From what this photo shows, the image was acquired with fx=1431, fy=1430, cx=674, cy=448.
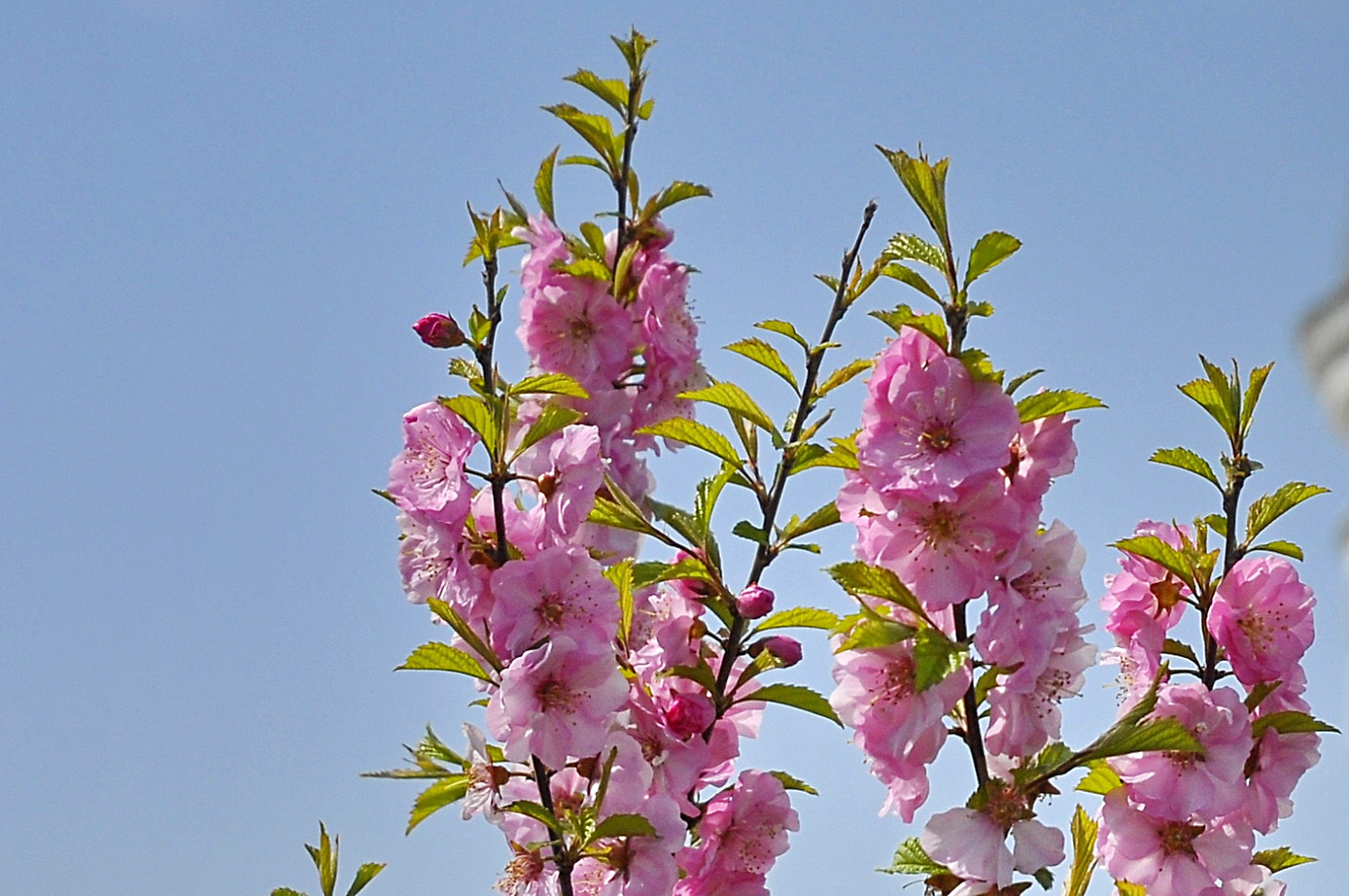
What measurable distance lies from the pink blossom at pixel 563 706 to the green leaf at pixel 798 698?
177 millimetres

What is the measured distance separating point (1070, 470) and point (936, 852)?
1.19 ft

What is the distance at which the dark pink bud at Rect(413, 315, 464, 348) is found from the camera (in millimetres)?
1418

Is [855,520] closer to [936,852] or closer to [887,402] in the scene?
[887,402]

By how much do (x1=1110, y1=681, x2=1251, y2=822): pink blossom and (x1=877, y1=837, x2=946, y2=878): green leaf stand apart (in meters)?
0.22

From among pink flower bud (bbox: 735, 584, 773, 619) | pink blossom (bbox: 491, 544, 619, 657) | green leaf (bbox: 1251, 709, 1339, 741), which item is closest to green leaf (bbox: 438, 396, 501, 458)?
pink blossom (bbox: 491, 544, 619, 657)

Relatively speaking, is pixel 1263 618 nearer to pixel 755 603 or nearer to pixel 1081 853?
pixel 1081 853

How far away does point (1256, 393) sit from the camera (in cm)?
151

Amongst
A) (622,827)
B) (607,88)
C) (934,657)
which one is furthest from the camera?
(607,88)

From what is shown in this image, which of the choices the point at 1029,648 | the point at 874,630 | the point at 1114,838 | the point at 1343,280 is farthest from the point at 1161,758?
the point at 1343,280

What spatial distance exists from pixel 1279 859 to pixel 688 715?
2.30 feet

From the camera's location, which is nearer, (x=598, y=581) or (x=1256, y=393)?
(x=598, y=581)

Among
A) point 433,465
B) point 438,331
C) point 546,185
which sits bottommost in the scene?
point 433,465

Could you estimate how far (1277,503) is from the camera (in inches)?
59.6

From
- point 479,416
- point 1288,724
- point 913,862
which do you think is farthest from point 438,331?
point 1288,724
